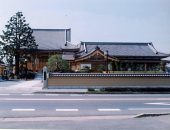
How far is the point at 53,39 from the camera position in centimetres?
5938

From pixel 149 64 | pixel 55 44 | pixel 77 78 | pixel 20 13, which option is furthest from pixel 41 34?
pixel 77 78

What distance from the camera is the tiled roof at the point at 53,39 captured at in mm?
55781

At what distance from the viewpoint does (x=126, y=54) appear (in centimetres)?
5003

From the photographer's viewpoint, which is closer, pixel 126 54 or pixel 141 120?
pixel 141 120

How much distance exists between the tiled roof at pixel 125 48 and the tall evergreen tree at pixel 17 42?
9573 mm

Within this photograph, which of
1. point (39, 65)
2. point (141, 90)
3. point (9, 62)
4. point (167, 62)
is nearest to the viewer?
point (141, 90)

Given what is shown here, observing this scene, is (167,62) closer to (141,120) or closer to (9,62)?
(9,62)

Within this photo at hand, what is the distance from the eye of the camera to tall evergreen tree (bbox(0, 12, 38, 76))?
42.7 m

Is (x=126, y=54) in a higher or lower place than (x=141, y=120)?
higher

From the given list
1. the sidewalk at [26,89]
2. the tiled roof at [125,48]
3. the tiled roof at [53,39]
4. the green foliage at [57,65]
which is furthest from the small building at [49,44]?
the sidewalk at [26,89]

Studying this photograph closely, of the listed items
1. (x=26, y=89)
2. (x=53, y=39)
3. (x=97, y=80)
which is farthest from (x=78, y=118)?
(x=53, y=39)

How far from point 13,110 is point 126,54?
1533 inches

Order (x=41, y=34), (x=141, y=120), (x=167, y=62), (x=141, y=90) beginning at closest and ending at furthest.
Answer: (x=141, y=120), (x=141, y=90), (x=167, y=62), (x=41, y=34)

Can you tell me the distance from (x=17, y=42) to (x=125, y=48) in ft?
62.9
